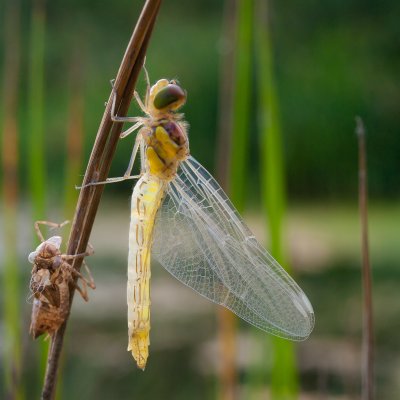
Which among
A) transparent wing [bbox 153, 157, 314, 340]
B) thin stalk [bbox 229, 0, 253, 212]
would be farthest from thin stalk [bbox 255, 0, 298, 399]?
transparent wing [bbox 153, 157, 314, 340]

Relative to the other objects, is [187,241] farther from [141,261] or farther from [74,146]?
[74,146]

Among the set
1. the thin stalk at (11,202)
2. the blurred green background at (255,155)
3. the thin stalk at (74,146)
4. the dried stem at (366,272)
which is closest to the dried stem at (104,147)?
the dried stem at (366,272)

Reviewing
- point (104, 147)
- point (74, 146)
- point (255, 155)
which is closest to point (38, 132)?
point (74, 146)

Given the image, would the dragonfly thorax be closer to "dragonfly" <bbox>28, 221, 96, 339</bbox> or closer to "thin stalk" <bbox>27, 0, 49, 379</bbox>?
"dragonfly" <bbox>28, 221, 96, 339</bbox>

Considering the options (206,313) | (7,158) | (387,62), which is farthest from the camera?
(387,62)

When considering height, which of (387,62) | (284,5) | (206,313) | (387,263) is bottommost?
(206,313)

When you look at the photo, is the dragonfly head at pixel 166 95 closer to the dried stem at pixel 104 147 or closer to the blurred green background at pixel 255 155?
the dried stem at pixel 104 147

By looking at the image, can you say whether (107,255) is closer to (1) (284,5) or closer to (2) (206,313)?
(2) (206,313)

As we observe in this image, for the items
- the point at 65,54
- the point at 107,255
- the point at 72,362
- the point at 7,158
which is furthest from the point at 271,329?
the point at 65,54
